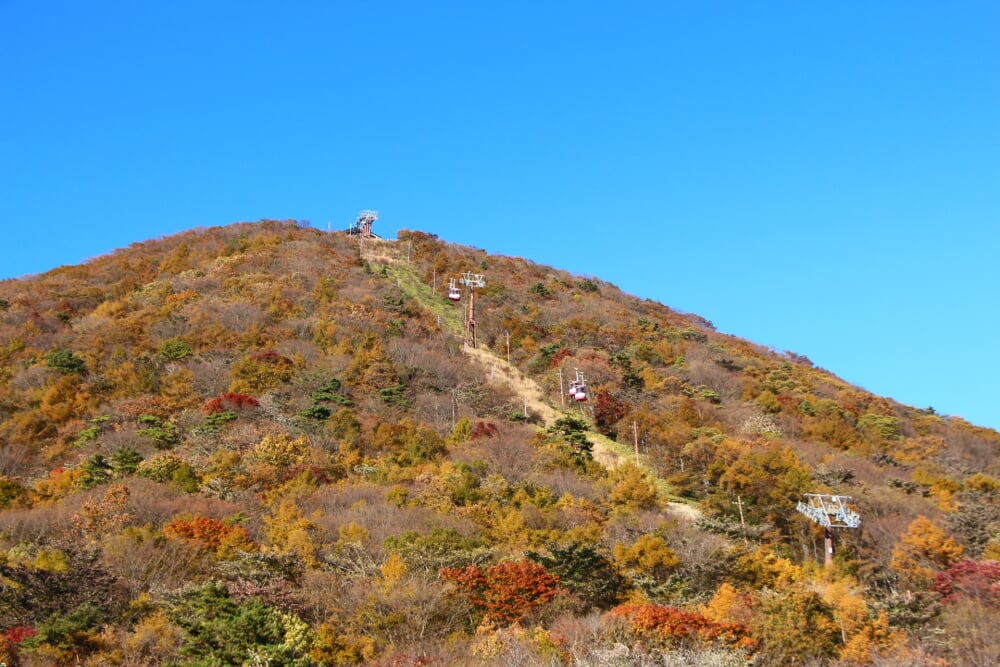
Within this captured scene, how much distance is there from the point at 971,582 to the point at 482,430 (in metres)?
18.1

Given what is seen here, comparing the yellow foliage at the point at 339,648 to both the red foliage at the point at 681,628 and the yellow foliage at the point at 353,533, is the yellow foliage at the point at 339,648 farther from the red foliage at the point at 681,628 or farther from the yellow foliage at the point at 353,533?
the red foliage at the point at 681,628

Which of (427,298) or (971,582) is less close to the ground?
(427,298)

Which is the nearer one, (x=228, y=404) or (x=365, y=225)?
(x=228, y=404)

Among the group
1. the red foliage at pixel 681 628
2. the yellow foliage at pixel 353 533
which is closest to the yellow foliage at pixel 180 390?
the yellow foliage at pixel 353 533

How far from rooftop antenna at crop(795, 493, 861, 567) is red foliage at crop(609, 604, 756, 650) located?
9467mm

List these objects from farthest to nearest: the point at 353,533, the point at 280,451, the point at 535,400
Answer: the point at 535,400
the point at 280,451
the point at 353,533

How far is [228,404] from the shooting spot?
112 ft

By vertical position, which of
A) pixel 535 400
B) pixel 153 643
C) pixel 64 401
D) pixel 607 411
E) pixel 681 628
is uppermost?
pixel 535 400

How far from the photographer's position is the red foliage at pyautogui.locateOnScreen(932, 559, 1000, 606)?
21.5 meters

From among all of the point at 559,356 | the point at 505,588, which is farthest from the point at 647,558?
the point at 559,356

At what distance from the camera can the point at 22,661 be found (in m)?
16.2

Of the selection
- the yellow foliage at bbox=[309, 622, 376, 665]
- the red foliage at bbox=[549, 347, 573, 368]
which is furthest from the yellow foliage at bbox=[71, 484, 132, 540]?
the red foliage at bbox=[549, 347, 573, 368]

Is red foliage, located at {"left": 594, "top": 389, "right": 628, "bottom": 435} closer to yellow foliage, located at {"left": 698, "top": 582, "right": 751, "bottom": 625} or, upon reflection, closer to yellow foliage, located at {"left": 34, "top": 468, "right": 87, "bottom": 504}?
yellow foliage, located at {"left": 698, "top": 582, "right": 751, "bottom": 625}

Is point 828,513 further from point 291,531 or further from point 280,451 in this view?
point 280,451
